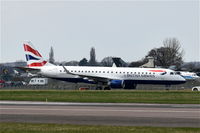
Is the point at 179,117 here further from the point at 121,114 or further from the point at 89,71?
the point at 89,71

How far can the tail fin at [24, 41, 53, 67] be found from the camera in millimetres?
68750

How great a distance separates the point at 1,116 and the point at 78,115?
161 inches

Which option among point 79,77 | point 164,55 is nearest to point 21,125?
point 79,77

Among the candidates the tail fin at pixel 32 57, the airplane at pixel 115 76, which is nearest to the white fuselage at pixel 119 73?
the airplane at pixel 115 76

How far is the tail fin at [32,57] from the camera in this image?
68750mm

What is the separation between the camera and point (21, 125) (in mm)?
20219

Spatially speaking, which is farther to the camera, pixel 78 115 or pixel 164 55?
pixel 164 55

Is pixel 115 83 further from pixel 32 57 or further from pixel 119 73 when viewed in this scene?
pixel 32 57

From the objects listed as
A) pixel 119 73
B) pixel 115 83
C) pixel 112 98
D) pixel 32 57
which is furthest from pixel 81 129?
pixel 32 57

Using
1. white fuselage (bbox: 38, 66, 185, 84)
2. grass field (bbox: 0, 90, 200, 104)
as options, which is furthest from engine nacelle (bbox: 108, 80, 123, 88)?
grass field (bbox: 0, 90, 200, 104)

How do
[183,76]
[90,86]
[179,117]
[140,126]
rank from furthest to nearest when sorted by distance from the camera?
[90,86], [183,76], [179,117], [140,126]

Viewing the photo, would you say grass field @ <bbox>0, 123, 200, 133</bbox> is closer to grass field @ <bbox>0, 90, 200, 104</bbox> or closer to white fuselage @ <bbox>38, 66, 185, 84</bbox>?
grass field @ <bbox>0, 90, 200, 104</bbox>

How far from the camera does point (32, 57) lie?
225 ft

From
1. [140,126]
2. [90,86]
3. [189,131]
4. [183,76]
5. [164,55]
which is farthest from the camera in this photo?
[164,55]
